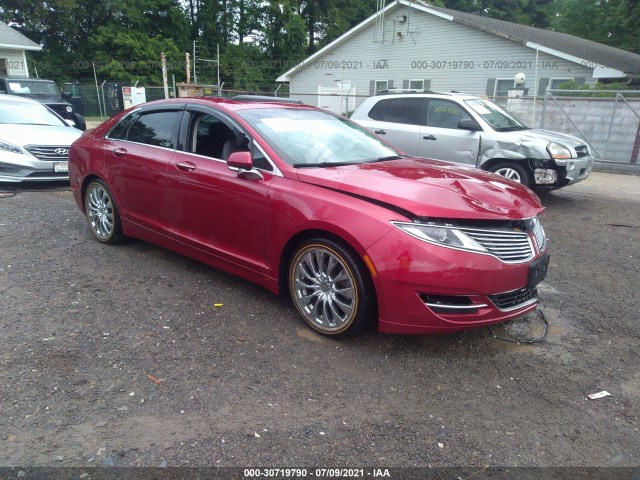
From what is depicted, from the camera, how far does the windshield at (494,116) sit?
8.23 m

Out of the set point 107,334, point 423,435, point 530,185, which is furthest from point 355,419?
point 530,185

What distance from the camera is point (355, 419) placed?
2.73 meters

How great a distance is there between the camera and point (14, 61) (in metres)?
27.3

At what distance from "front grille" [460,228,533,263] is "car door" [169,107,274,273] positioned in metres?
1.57

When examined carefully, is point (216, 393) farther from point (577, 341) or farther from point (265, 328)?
point (577, 341)

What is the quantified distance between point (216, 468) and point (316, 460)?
0.48 meters

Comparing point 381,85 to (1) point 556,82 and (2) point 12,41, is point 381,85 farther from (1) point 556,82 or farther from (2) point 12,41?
(2) point 12,41

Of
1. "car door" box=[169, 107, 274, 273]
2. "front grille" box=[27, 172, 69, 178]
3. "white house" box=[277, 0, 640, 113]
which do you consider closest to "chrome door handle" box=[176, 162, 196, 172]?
"car door" box=[169, 107, 274, 273]

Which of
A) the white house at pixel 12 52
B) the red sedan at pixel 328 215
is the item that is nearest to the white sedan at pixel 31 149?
the red sedan at pixel 328 215

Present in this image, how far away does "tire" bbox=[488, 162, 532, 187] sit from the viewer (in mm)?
7797

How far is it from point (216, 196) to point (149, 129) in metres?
1.41

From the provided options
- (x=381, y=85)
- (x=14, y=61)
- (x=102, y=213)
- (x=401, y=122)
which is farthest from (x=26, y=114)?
(x=14, y=61)

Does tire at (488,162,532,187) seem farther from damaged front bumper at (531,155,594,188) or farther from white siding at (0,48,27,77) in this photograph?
white siding at (0,48,27,77)

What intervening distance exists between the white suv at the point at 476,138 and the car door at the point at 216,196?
5.04m
